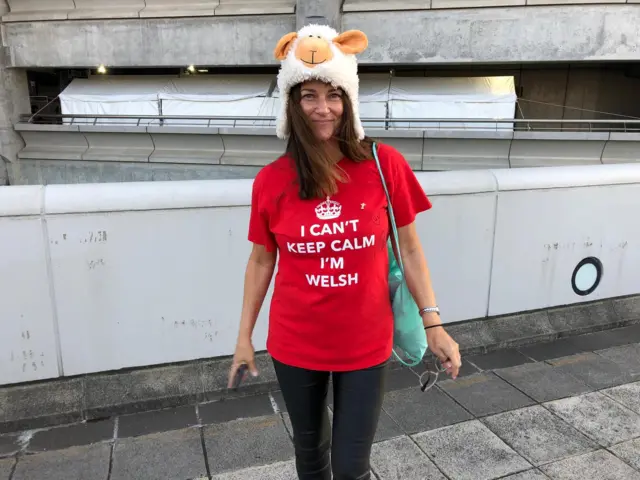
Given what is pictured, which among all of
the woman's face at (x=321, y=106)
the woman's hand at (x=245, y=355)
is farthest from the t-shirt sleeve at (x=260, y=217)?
the woman's hand at (x=245, y=355)

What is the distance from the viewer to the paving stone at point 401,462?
2518mm

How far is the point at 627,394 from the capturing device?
10.7ft

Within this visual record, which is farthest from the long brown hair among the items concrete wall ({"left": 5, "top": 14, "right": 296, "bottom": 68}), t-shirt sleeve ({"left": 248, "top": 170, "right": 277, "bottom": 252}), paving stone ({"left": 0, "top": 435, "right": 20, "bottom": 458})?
concrete wall ({"left": 5, "top": 14, "right": 296, "bottom": 68})

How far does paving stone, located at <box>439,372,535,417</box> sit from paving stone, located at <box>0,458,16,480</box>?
2595mm

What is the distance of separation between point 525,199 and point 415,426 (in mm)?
2025

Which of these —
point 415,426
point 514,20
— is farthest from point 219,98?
point 415,426

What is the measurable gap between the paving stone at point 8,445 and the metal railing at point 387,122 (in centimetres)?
1270

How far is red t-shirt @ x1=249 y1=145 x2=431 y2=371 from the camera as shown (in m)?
1.67

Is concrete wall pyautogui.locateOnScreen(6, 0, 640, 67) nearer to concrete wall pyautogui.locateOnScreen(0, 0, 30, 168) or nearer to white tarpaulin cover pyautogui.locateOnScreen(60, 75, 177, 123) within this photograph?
concrete wall pyautogui.locateOnScreen(0, 0, 30, 168)

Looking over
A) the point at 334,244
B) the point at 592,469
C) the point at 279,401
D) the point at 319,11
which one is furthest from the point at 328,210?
the point at 319,11

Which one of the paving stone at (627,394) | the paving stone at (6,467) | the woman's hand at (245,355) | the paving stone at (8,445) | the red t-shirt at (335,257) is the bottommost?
the paving stone at (8,445)

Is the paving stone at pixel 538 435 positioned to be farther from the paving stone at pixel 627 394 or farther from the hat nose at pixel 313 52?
the hat nose at pixel 313 52

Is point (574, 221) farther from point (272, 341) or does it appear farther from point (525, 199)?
point (272, 341)

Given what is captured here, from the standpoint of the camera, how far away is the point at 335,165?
1714mm
